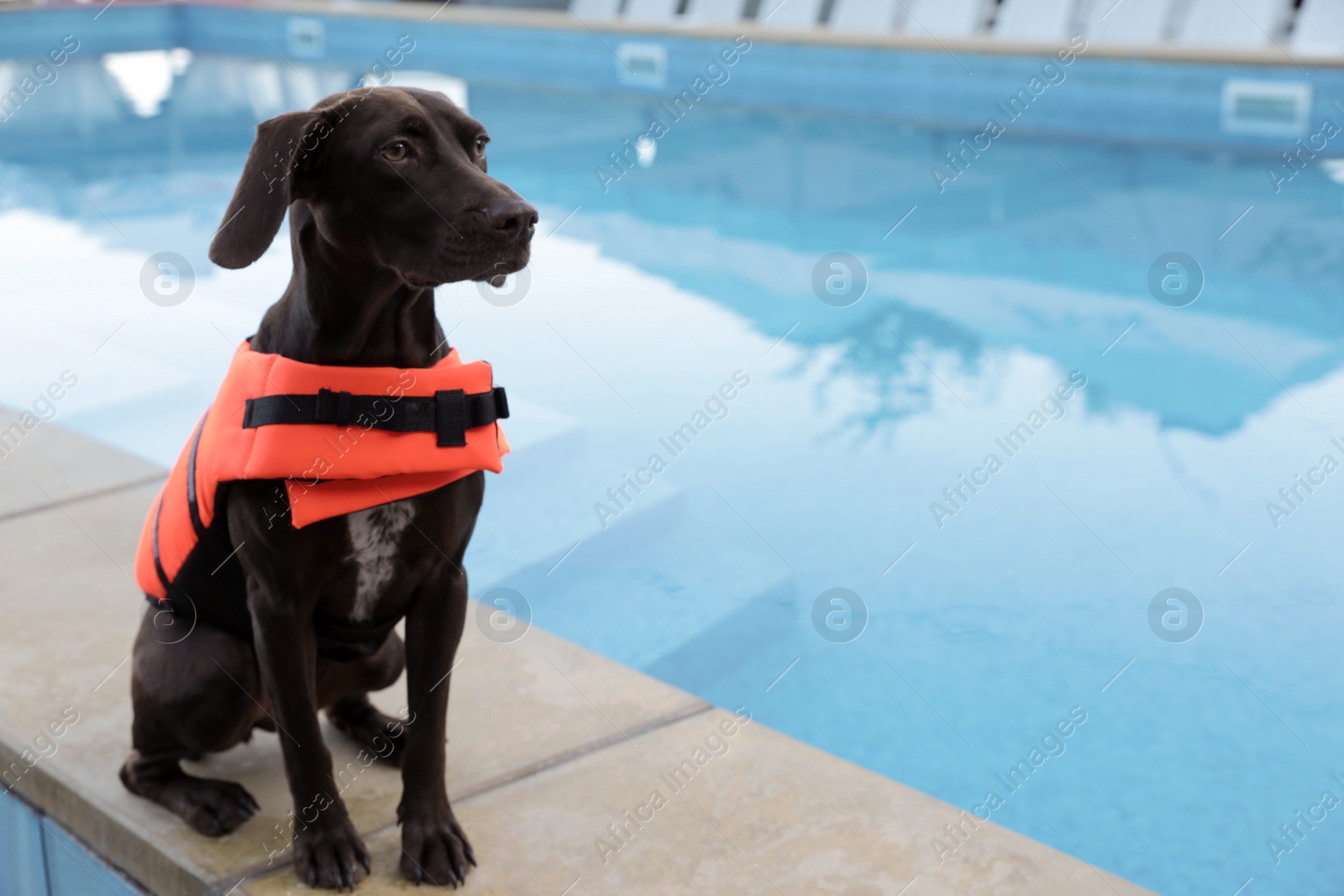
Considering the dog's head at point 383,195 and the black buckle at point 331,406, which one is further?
the black buckle at point 331,406

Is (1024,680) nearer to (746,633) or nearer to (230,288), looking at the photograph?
(746,633)

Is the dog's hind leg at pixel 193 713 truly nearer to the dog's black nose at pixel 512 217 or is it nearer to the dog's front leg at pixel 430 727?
the dog's front leg at pixel 430 727

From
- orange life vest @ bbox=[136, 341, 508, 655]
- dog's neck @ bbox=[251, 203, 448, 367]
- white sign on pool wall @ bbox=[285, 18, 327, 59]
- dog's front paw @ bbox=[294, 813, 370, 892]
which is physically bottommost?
white sign on pool wall @ bbox=[285, 18, 327, 59]

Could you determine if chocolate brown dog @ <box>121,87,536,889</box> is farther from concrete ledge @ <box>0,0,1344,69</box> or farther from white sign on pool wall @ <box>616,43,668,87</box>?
white sign on pool wall @ <box>616,43,668,87</box>

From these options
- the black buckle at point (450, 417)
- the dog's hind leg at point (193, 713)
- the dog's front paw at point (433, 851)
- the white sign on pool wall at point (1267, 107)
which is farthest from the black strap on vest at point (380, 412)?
the white sign on pool wall at point (1267, 107)

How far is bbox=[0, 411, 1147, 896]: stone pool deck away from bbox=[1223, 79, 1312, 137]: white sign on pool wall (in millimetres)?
8067

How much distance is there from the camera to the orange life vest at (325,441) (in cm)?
149

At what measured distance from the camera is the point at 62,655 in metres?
2.21

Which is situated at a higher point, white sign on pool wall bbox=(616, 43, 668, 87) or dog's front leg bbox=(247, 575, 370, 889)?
dog's front leg bbox=(247, 575, 370, 889)

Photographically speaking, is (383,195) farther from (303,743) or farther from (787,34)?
(787,34)

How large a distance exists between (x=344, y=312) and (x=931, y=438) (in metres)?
3.12

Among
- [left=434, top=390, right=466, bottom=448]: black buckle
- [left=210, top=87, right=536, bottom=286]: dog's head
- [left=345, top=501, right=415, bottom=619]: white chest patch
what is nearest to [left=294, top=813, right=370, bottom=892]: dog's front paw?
[left=345, top=501, right=415, bottom=619]: white chest patch

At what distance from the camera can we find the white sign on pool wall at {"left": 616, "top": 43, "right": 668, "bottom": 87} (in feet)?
37.0

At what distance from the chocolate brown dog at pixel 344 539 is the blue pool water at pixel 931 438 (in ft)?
2.58
